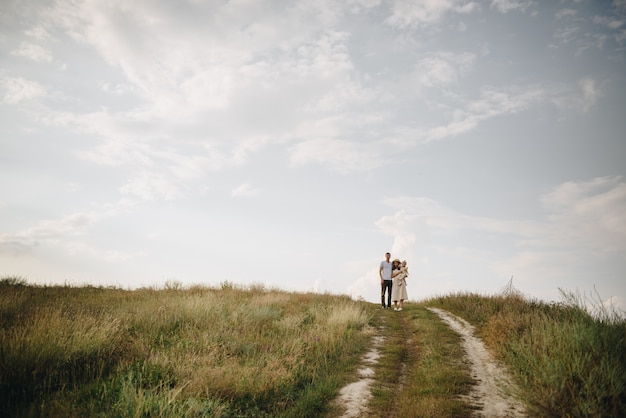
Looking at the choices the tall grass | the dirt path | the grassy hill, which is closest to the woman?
the grassy hill

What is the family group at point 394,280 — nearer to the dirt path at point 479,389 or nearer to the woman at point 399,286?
the woman at point 399,286

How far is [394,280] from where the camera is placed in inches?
677

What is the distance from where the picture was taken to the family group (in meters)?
16.6

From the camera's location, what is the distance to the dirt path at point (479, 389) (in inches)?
215

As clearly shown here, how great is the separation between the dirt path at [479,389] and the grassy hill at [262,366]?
20cm

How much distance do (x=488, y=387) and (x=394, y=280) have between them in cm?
1089

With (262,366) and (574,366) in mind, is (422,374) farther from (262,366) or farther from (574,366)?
(262,366)

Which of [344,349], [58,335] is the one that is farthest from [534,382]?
[58,335]

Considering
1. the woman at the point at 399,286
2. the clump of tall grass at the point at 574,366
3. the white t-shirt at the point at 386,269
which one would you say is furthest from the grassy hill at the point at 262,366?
the woman at the point at 399,286

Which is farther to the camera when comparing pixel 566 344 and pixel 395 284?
pixel 395 284

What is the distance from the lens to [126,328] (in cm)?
830

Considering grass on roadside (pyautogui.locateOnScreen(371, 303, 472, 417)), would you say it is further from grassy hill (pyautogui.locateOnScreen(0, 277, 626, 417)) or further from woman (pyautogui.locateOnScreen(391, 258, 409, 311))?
woman (pyautogui.locateOnScreen(391, 258, 409, 311))

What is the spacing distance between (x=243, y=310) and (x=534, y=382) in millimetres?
9123

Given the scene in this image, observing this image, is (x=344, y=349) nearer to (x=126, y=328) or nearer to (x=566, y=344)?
(x=566, y=344)
